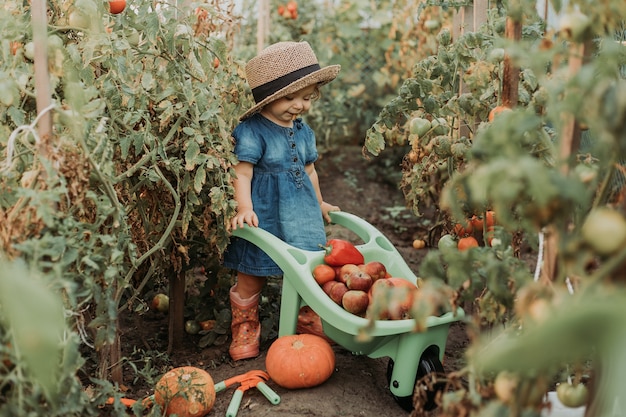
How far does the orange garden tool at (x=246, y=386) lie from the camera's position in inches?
81.9

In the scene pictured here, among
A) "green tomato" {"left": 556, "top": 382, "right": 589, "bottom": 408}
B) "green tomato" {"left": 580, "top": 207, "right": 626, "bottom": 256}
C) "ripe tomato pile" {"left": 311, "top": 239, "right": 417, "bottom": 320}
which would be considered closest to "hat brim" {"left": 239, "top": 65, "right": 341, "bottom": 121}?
"ripe tomato pile" {"left": 311, "top": 239, "right": 417, "bottom": 320}

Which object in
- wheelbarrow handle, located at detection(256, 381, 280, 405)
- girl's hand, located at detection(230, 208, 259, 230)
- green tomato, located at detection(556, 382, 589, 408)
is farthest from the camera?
girl's hand, located at detection(230, 208, 259, 230)

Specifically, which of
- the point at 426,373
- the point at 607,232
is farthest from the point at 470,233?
the point at 607,232

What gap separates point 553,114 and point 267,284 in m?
1.95

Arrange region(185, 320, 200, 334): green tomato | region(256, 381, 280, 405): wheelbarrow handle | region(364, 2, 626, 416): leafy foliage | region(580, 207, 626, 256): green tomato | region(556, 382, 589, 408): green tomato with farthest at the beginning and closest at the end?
region(185, 320, 200, 334): green tomato, region(256, 381, 280, 405): wheelbarrow handle, region(556, 382, 589, 408): green tomato, region(580, 207, 626, 256): green tomato, region(364, 2, 626, 416): leafy foliage

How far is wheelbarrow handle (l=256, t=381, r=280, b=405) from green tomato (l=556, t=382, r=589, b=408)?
3.12 feet

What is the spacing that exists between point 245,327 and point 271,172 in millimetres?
607

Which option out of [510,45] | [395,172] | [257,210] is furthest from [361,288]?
[395,172]

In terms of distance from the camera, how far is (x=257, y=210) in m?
2.61

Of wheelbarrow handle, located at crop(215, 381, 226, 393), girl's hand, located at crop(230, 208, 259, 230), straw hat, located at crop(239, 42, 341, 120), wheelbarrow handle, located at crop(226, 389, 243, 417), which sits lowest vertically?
wheelbarrow handle, located at crop(215, 381, 226, 393)

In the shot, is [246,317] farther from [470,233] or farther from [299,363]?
[470,233]

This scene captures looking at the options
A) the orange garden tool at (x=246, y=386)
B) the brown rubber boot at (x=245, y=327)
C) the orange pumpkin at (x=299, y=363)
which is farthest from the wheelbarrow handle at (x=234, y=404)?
the brown rubber boot at (x=245, y=327)

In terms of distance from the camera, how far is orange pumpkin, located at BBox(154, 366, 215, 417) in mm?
2014

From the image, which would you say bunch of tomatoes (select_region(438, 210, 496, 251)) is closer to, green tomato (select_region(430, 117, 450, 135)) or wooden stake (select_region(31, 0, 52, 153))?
green tomato (select_region(430, 117, 450, 135))
